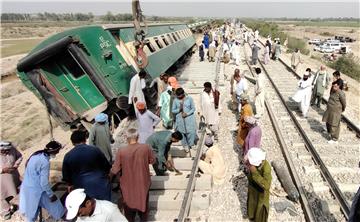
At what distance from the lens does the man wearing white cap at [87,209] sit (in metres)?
3.38

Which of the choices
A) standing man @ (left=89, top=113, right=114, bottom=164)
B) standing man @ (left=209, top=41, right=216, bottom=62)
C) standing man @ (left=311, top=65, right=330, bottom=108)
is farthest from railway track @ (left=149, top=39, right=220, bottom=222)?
standing man @ (left=209, top=41, right=216, bottom=62)

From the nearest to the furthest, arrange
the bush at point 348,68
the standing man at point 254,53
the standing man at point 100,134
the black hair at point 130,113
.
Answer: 1. the standing man at point 100,134
2. the black hair at point 130,113
3. the standing man at point 254,53
4. the bush at point 348,68

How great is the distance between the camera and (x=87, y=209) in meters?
3.43

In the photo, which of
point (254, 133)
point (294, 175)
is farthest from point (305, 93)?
point (254, 133)

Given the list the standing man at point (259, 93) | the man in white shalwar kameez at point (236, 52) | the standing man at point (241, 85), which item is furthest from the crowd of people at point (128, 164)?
the man in white shalwar kameez at point (236, 52)

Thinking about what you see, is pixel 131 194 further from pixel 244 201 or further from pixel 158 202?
pixel 244 201

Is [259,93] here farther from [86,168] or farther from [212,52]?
[212,52]

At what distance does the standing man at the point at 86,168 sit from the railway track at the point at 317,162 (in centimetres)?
334

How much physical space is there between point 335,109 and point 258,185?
442 centimetres

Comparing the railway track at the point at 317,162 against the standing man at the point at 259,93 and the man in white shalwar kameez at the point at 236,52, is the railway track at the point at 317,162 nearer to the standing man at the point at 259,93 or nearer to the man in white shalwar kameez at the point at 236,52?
the standing man at the point at 259,93

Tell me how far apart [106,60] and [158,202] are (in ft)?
16.6

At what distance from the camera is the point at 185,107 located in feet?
24.2

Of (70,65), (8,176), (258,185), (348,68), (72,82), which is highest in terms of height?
(70,65)

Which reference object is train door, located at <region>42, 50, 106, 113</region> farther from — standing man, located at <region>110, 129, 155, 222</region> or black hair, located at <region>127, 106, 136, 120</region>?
standing man, located at <region>110, 129, 155, 222</region>
